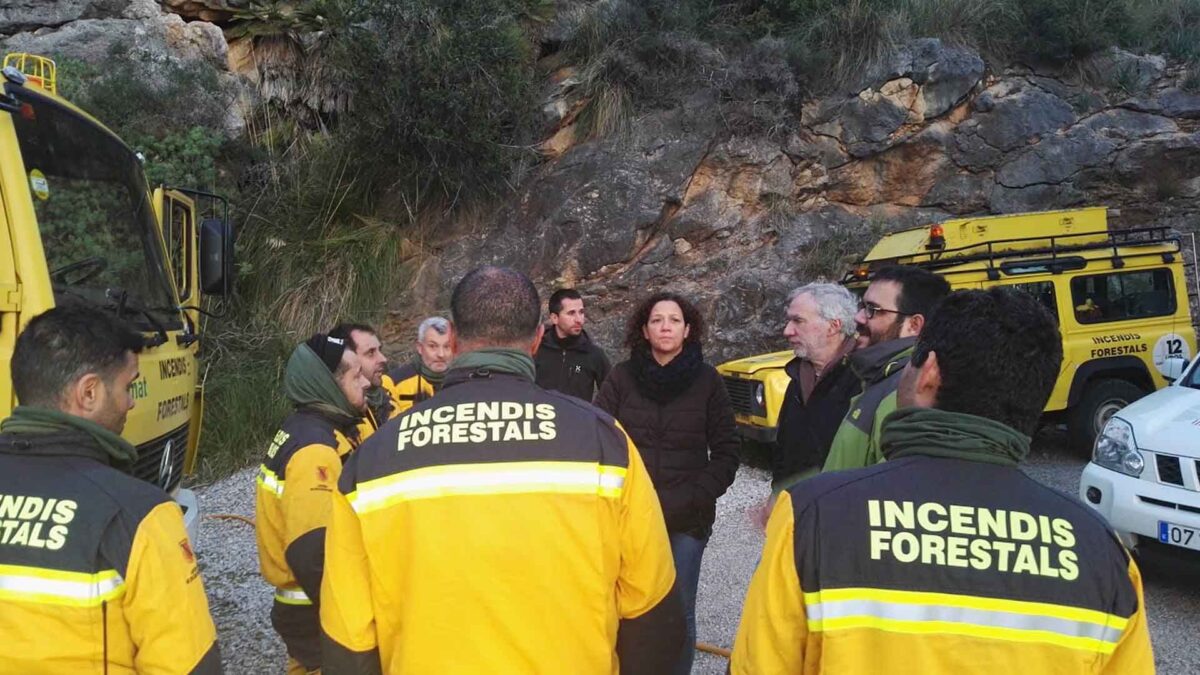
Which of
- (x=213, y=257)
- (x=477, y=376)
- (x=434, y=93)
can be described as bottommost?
(x=434, y=93)

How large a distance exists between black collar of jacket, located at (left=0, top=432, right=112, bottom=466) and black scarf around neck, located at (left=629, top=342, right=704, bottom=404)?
7.15 feet

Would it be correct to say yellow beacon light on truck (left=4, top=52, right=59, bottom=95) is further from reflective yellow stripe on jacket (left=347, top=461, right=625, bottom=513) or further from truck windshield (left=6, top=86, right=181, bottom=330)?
reflective yellow stripe on jacket (left=347, top=461, right=625, bottom=513)

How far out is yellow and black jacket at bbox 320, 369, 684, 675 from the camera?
1684 mm

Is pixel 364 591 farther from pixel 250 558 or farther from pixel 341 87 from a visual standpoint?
pixel 341 87

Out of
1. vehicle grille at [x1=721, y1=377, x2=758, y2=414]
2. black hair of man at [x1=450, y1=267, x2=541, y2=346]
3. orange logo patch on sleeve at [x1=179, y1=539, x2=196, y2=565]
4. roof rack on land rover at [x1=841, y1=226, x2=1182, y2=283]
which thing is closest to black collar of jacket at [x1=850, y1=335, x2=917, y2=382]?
black hair of man at [x1=450, y1=267, x2=541, y2=346]

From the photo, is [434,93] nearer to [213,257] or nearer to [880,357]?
[213,257]

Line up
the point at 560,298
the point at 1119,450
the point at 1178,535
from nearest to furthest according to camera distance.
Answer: the point at 1178,535 → the point at 1119,450 → the point at 560,298

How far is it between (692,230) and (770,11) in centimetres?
404

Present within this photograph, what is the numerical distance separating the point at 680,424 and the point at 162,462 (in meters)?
2.26

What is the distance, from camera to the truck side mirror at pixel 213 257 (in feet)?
14.5

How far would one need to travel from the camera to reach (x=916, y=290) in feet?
8.90

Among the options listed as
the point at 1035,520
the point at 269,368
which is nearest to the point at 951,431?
the point at 1035,520

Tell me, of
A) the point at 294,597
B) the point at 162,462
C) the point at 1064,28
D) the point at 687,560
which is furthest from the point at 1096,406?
the point at 162,462

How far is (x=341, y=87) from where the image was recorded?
35.3 ft
